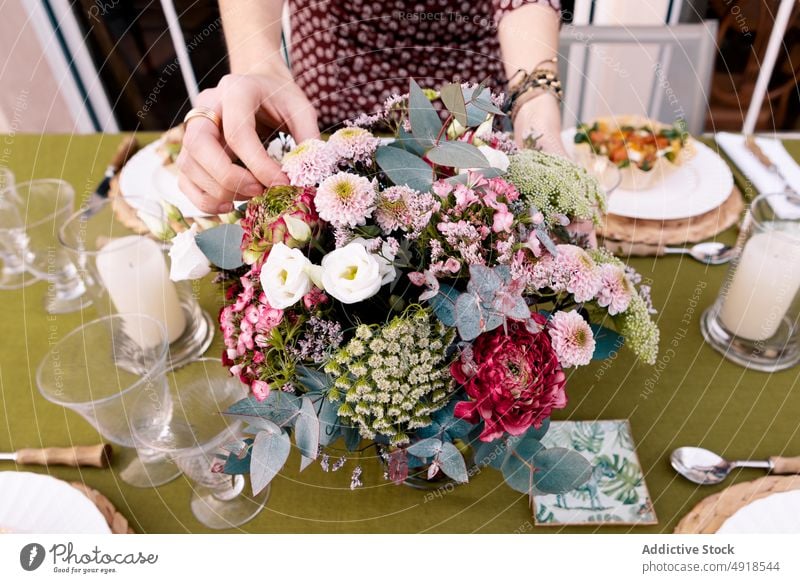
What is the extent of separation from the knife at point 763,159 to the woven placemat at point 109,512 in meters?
0.84

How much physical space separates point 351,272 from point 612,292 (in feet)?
0.58

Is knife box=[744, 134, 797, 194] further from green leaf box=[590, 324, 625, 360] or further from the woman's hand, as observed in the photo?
the woman's hand

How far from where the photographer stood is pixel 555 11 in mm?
869

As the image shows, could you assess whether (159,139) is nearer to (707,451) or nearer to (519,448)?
(519,448)

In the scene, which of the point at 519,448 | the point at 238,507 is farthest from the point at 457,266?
the point at 238,507

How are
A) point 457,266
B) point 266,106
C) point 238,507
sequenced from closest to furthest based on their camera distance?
point 457,266, point 238,507, point 266,106

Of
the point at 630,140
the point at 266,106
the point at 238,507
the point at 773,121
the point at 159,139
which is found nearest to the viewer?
the point at 238,507

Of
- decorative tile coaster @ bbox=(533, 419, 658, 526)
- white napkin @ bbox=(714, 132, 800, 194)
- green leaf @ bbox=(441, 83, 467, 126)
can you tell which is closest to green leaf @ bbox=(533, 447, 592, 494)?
decorative tile coaster @ bbox=(533, 419, 658, 526)

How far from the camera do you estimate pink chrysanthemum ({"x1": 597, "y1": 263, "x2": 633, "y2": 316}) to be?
1.24ft

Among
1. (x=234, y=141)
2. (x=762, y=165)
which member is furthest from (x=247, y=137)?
(x=762, y=165)

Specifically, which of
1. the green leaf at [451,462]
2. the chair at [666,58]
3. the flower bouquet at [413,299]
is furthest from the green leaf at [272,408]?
the chair at [666,58]

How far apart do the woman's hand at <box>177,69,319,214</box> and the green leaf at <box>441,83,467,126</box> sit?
155 mm

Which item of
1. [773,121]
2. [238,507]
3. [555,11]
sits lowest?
[773,121]

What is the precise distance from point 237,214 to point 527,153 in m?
0.23
